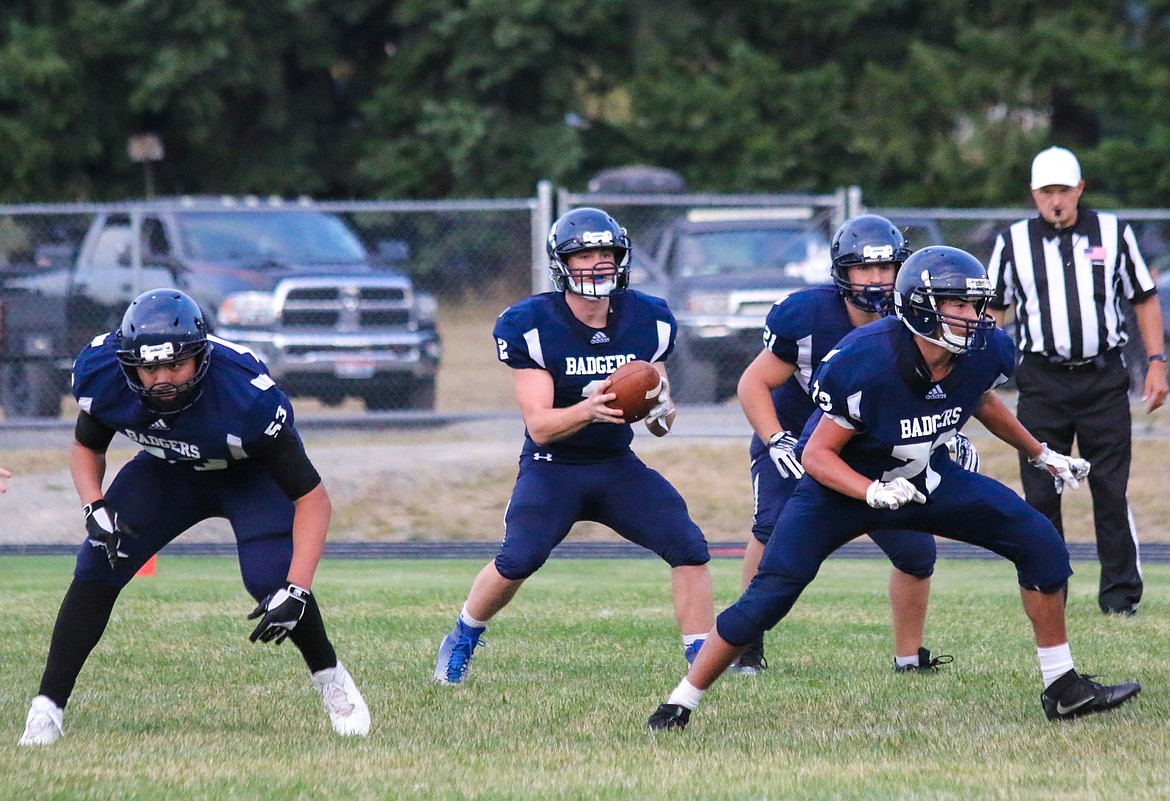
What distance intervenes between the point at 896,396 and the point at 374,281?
26.8 feet

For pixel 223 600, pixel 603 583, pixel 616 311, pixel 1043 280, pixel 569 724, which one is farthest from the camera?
pixel 603 583

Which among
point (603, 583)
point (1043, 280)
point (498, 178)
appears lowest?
point (498, 178)

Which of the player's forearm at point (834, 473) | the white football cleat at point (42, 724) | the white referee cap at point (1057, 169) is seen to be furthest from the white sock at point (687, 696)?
the white referee cap at point (1057, 169)

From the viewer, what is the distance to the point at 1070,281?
7.22m

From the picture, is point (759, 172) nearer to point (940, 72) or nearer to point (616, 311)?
point (940, 72)

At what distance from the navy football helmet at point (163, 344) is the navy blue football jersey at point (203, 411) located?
48mm

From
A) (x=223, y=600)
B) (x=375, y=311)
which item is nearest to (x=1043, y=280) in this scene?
(x=223, y=600)

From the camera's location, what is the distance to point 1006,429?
17.6 ft

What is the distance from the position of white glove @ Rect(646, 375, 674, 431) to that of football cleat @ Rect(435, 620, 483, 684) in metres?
1.01

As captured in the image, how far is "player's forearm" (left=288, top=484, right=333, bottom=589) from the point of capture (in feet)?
16.2

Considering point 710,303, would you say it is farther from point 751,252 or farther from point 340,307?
point 340,307

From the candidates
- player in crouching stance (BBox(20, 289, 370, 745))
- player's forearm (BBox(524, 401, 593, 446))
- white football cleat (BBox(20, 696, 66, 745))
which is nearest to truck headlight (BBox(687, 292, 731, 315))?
player's forearm (BBox(524, 401, 593, 446))

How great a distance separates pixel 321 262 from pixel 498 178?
10.0 m

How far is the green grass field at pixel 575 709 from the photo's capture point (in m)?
4.44
